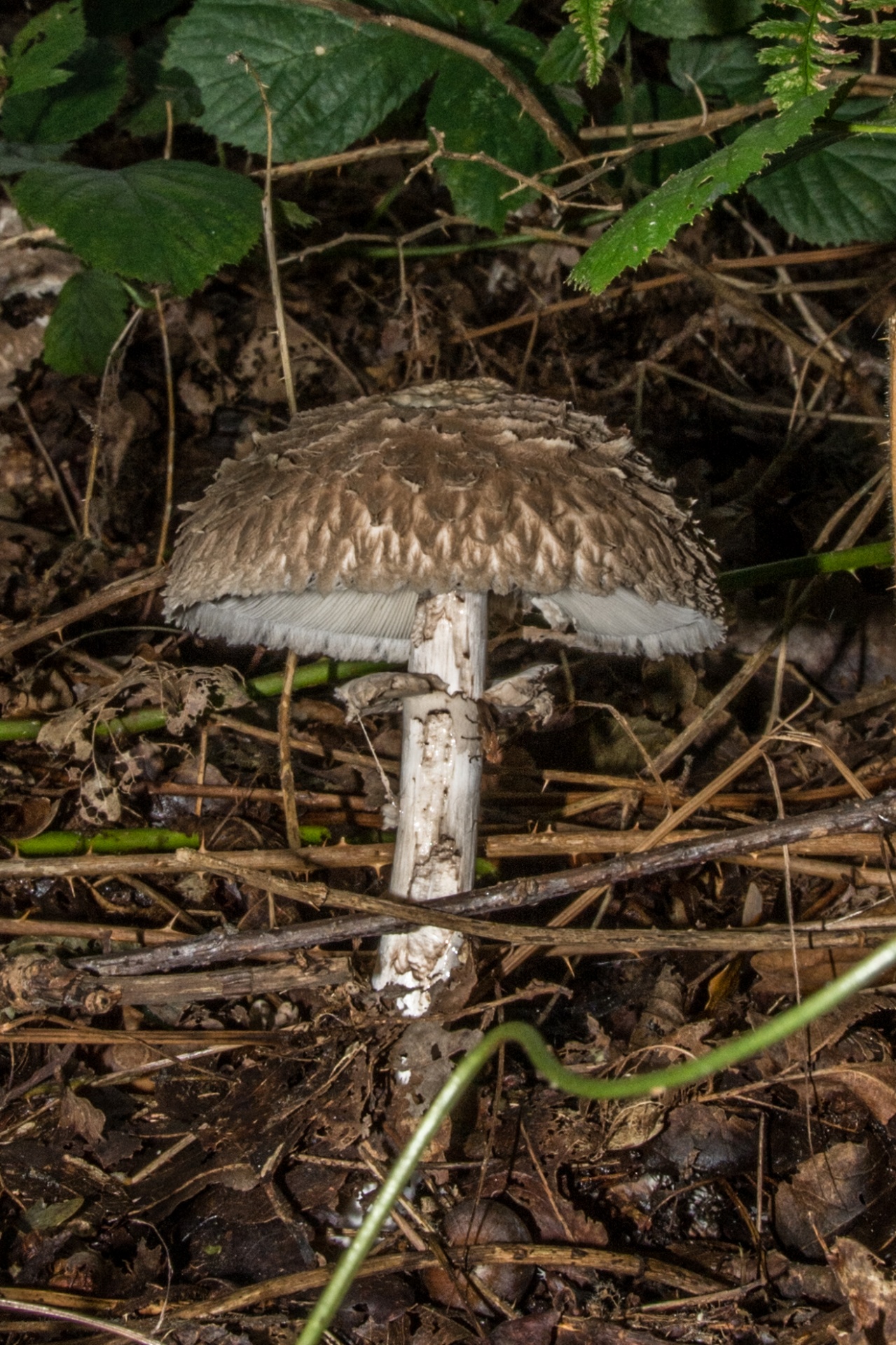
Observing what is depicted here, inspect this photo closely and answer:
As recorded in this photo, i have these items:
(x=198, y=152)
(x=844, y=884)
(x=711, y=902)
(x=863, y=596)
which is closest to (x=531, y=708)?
(x=711, y=902)

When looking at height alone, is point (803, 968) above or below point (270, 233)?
below

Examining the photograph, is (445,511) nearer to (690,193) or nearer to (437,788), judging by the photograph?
(437,788)

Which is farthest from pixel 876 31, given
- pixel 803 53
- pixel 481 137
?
pixel 481 137

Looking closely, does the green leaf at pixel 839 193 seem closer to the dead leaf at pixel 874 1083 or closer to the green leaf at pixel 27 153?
the green leaf at pixel 27 153

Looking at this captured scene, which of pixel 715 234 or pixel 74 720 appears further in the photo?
pixel 715 234

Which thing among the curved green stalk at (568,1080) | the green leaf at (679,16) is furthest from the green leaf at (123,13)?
the curved green stalk at (568,1080)

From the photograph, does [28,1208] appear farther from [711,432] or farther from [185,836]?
[711,432]

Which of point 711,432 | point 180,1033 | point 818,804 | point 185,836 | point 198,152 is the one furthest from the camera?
point 198,152
